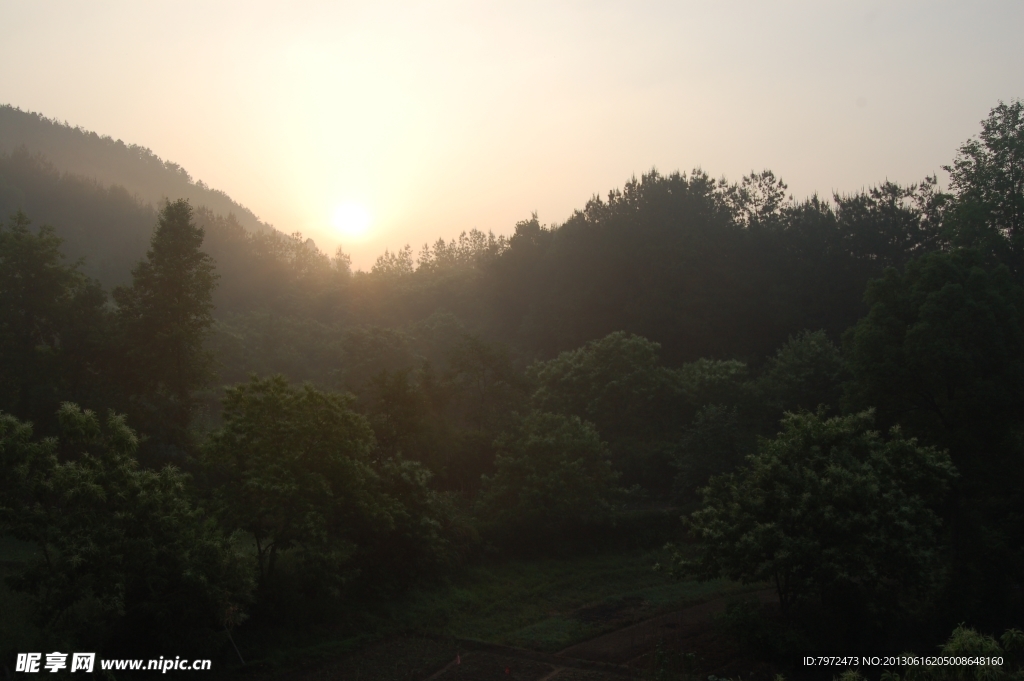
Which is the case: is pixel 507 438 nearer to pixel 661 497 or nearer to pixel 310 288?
pixel 661 497

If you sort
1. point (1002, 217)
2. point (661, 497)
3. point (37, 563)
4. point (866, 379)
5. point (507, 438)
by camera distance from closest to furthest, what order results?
point (37, 563) < point (866, 379) < point (507, 438) < point (661, 497) < point (1002, 217)

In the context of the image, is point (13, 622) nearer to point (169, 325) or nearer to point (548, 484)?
point (169, 325)

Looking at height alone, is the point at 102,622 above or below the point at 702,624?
above

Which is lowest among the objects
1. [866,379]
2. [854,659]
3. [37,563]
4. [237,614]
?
[854,659]

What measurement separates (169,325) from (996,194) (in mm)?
41481

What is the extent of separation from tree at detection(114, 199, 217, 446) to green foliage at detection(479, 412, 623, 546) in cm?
1253

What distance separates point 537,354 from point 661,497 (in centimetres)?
2171

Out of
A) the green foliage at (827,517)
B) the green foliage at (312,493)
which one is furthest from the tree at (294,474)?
the green foliage at (827,517)

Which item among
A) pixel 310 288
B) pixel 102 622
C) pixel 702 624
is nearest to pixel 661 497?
pixel 702 624

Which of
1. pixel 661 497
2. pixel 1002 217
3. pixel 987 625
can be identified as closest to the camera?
pixel 987 625

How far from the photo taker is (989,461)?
25.3m

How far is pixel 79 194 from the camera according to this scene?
76.8 meters

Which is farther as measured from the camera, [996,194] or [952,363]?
[996,194]

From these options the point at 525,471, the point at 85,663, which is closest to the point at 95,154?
the point at 525,471
